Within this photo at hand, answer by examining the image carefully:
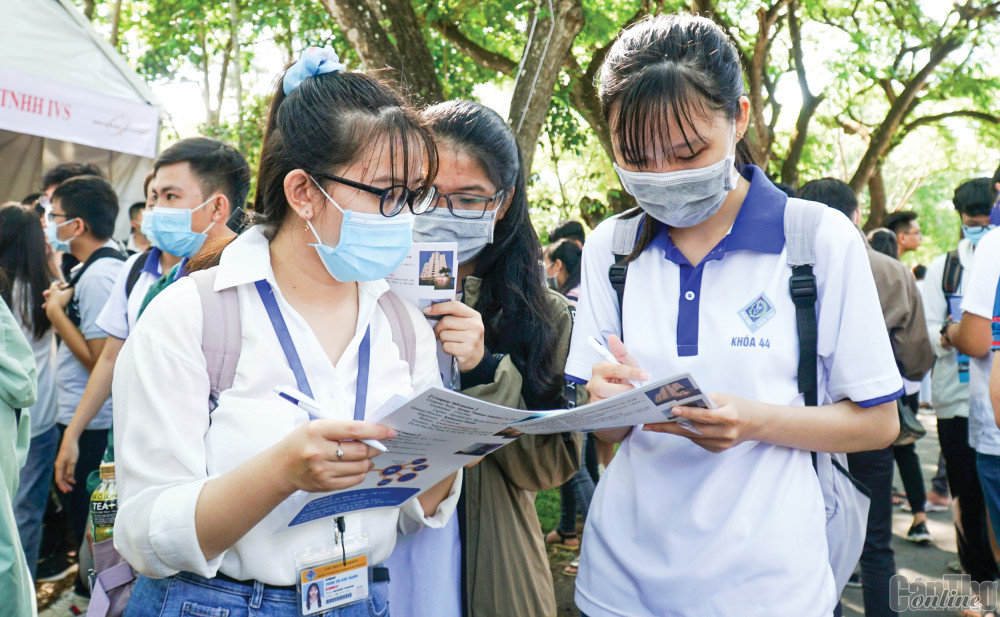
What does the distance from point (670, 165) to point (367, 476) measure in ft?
3.22

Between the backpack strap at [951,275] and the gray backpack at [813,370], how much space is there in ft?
11.7

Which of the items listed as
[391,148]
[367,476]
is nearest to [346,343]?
[367,476]

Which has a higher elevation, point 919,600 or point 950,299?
point 950,299

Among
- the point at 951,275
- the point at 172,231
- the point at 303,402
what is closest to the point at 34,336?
the point at 172,231

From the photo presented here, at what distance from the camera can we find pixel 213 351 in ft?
5.12

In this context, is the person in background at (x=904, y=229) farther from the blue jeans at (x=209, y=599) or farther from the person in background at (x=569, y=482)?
the blue jeans at (x=209, y=599)

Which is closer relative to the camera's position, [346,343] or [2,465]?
[346,343]

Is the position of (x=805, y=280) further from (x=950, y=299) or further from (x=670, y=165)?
(x=950, y=299)

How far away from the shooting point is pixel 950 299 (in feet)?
16.4

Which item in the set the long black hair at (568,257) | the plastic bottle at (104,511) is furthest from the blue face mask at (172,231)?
the long black hair at (568,257)

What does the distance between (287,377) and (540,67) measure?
443 cm

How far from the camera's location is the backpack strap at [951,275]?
16.3 ft

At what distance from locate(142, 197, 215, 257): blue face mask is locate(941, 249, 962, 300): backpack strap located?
14.2ft

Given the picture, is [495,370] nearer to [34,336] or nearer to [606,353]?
[606,353]
